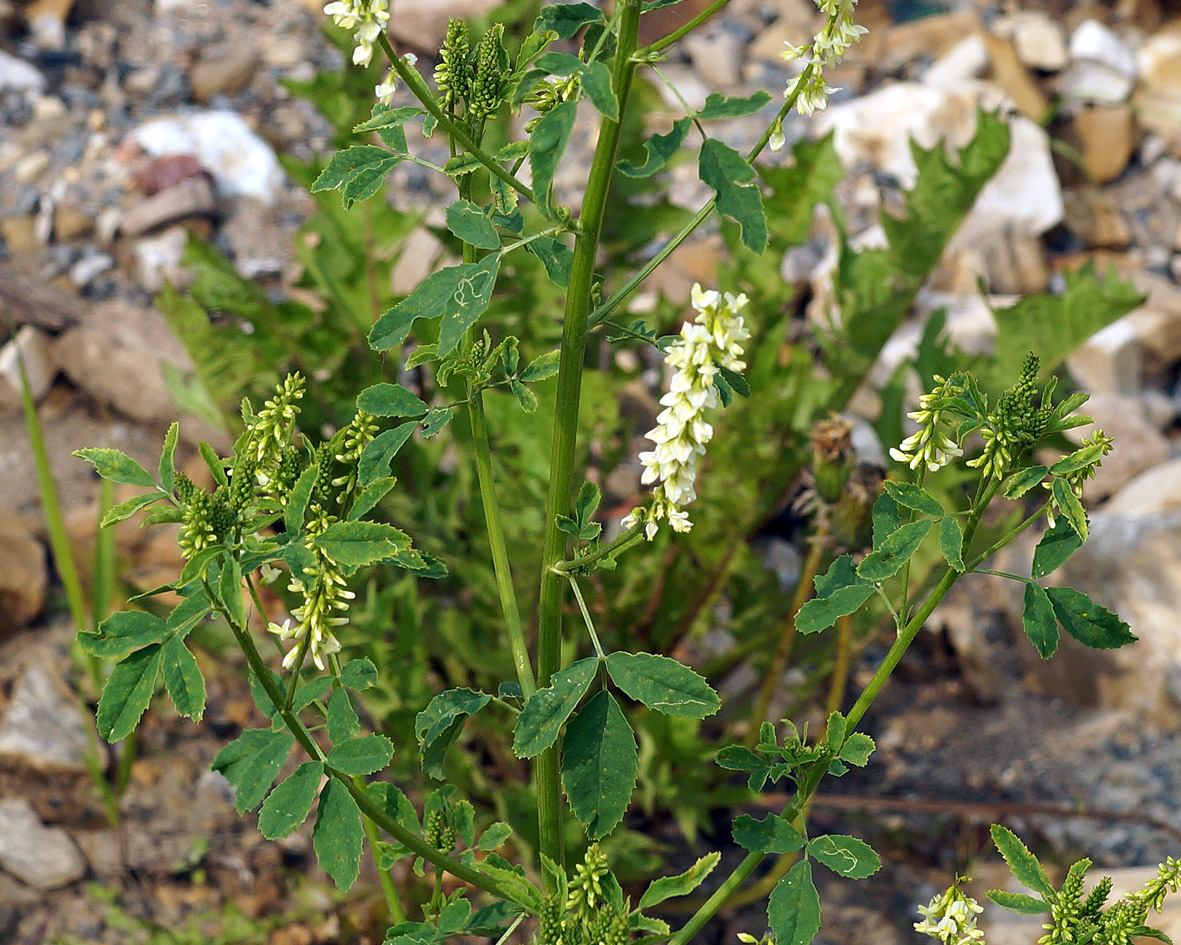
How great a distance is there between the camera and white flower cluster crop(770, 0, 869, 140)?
3.62ft

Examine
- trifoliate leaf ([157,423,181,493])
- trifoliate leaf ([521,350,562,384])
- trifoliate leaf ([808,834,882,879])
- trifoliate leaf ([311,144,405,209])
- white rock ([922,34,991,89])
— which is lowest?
white rock ([922,34,991,89])

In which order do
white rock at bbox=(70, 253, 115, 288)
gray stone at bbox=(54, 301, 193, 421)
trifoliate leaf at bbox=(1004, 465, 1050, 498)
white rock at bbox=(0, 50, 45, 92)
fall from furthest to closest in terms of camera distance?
white rock at bbox=(0, 50, 45, 92) < white rock at bbox=(70, 253, 115, 288) < gray stone at bbox=(54, 301, 193, 421) < trifoliate leaf at bbox=(1004, 465, 1050, 498)

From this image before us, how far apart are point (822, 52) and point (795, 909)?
0.84 metres

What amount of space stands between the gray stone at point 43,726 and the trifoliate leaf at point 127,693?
1705mm

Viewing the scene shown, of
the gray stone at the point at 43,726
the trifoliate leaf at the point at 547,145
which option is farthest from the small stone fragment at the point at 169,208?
the trifoliate leaf at the point at 547,145

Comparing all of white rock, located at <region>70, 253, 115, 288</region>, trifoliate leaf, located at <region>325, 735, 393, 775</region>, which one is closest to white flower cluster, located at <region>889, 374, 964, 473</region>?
trifoliate leaf, located at <region>325, 735, 393, 775</region>

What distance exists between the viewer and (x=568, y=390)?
1153mm

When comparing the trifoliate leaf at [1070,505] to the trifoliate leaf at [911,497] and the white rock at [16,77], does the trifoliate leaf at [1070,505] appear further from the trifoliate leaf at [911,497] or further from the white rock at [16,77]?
the white rock at [16,77]

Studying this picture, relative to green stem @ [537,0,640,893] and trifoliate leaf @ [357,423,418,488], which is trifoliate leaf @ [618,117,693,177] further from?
trifoliate leaf @ [357,423,418,488]

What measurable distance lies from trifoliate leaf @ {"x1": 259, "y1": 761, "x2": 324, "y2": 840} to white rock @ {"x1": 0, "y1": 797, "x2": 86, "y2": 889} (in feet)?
5.55

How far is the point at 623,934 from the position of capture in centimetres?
109

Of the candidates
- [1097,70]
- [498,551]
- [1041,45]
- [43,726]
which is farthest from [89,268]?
[1097,70]

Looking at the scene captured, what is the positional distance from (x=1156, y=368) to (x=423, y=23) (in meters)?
3.21

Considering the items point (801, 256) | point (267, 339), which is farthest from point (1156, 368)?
point (267, 339)
